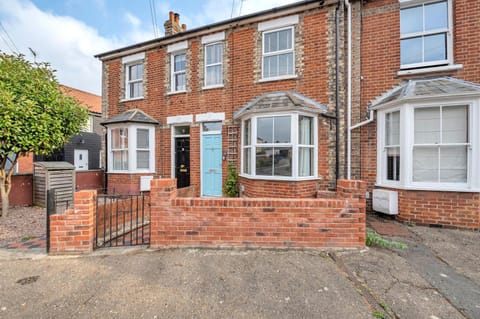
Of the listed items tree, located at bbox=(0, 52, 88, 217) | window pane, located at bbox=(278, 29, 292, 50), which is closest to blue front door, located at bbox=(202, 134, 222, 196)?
window pane, located at bbox=(278, 29, 292, 50)

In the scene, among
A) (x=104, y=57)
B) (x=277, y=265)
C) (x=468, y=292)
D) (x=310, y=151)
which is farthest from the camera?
(x=104, y=57)

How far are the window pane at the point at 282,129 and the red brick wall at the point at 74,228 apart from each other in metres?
4.48

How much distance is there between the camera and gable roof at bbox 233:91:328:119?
590cm

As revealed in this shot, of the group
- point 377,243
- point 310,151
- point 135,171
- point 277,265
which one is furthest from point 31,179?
point 377,243

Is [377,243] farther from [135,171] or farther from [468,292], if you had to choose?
[135,171]

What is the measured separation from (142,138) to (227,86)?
12.6ft

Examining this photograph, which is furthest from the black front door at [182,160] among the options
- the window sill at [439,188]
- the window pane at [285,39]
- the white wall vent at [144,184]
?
the window sill at [439,188]

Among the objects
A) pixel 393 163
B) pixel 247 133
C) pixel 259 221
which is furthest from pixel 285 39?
pixel 259 221

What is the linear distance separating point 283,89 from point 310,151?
213 centimetres

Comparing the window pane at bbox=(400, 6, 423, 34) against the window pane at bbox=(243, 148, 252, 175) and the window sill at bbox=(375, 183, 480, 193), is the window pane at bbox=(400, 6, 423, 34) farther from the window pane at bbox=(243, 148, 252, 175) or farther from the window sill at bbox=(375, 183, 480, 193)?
the window pane at bbox=(243, 148, 252, 175)

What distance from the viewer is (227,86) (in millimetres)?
7652

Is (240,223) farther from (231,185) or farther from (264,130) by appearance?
(231,185)

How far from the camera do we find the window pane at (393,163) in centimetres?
558

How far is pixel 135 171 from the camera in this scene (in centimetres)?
833
